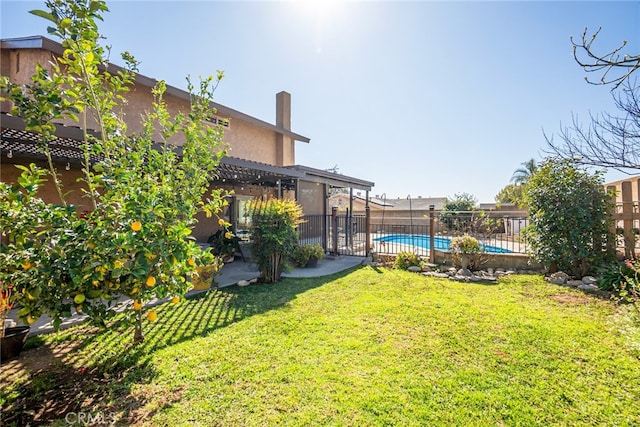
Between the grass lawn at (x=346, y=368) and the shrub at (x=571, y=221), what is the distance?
205 cm

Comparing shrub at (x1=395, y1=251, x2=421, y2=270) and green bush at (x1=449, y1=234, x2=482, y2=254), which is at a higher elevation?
green bush at (x1=449, y1=234, x2=482, y2=254)

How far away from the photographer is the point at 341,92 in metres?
13.4

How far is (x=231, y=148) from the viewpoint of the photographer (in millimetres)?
13727

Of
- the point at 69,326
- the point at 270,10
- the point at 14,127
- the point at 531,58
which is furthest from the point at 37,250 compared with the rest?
the point at 531,58

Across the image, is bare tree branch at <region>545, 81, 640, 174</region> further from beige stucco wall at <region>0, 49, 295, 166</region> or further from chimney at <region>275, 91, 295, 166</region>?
chimney at <region>275, 91, 295, 166</region>

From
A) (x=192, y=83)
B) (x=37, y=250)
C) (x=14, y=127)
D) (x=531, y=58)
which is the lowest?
(x=37, y=250)

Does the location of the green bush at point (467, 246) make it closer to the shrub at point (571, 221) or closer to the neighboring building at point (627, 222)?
the shrub at point (571, 221)

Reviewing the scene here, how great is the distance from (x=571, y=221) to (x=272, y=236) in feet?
25.7

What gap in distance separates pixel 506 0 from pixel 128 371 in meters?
10.5

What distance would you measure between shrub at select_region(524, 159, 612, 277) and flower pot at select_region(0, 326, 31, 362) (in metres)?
10.8

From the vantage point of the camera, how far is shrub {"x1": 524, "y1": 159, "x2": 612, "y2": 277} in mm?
6992

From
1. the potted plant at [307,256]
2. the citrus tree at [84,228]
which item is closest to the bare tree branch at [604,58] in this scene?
the citrus tree at [84,228]

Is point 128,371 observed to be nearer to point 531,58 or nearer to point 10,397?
point 10,397

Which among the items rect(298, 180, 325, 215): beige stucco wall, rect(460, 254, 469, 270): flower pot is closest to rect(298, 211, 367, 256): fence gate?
rect(298, 180, 325, 215): beige stucco wall
